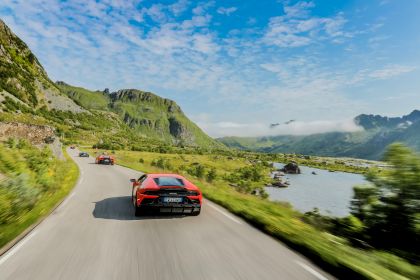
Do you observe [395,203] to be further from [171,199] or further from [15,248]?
[15,248]

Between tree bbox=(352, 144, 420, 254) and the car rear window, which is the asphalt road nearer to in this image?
the car rear window

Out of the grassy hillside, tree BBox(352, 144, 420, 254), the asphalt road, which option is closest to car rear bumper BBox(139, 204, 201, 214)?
the asphalt road

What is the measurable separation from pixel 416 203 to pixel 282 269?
4.91m

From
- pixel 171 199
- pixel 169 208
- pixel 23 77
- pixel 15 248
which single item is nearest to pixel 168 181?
pixel 171 199

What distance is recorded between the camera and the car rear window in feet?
29.1

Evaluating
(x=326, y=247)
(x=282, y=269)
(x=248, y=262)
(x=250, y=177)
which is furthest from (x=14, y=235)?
(x=250, y=177)

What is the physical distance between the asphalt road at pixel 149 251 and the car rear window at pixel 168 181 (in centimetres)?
91

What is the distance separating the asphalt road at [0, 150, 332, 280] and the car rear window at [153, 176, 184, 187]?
2.99ft

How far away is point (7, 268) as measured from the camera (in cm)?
462

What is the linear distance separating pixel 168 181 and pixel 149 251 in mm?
3735

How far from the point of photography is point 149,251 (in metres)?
5.57

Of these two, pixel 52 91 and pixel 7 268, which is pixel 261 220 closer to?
pixel 7 268

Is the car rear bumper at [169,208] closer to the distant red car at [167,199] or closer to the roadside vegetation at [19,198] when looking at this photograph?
the distant red car at [167,199]

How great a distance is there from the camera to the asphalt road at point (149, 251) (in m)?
4.53
